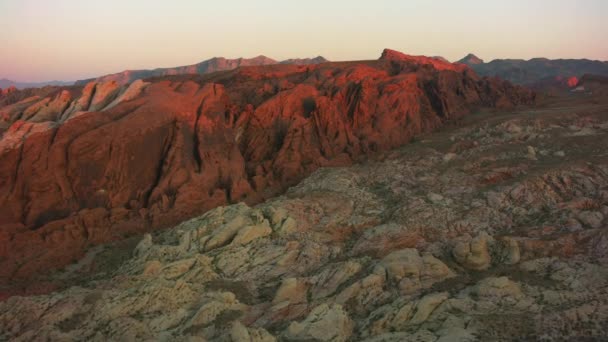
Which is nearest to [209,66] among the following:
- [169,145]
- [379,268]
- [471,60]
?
[471,60]

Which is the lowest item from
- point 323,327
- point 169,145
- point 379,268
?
point 323,327

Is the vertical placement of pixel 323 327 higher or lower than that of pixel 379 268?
lower

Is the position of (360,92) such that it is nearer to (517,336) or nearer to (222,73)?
(222,73)

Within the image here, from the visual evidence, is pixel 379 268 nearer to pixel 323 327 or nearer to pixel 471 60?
pixel 323 327

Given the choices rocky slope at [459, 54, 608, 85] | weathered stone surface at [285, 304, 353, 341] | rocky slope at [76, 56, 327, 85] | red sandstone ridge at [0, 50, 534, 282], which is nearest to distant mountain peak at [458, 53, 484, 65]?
rocky slope at [459, 54, 608, 85]

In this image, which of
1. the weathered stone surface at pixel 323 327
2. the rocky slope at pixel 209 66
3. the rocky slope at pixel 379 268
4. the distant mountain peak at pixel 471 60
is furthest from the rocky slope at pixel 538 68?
the weathered stone surface at pixel 323 327

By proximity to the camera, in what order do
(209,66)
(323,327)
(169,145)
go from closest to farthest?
(323,327), (169,145), (209,66)
